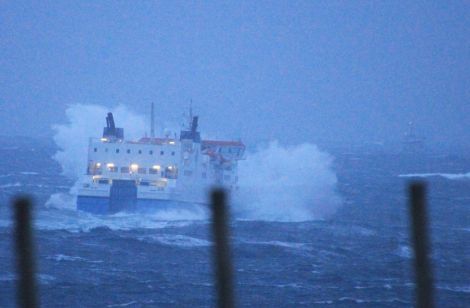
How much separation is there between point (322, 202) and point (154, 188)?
15.1 meters

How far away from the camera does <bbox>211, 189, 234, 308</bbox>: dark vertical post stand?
15.1 feet

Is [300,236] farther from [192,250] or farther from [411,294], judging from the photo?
[411,294]

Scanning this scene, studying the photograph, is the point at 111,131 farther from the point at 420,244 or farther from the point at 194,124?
the point at 420,244

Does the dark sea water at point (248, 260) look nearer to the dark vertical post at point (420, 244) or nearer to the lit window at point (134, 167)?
the lit window at point (134, 167)

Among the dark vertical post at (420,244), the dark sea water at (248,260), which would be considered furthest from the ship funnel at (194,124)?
the dark vertical post at (420,244)

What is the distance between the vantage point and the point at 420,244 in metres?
5.23

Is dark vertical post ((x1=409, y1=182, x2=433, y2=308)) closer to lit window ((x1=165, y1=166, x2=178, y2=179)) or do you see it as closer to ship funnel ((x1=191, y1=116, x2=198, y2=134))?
lit window ((x1=165, y1=166, x2=178, y2=179))

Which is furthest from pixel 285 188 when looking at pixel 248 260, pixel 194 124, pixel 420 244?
pixel 420 244

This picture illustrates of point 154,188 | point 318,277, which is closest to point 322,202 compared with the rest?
point 154,188

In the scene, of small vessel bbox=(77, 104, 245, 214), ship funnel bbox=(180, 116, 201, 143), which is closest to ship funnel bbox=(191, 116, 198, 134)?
ship funnel bbox=(180, 116, 201, 143)

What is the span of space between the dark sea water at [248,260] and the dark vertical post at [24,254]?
19408mm

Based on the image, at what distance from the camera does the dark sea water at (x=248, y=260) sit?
82.8 feet

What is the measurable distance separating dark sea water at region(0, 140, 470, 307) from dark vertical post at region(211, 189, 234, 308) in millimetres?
19164

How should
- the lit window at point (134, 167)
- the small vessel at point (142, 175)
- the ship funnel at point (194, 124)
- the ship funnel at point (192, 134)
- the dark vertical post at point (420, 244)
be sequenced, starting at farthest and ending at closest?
the ship funnel at point (194, 124), the ship funnel at point (192, 134), the lit window at point (134, 167), the small vessel at point (142, 175), the dark vertical post at point (420, 244)
